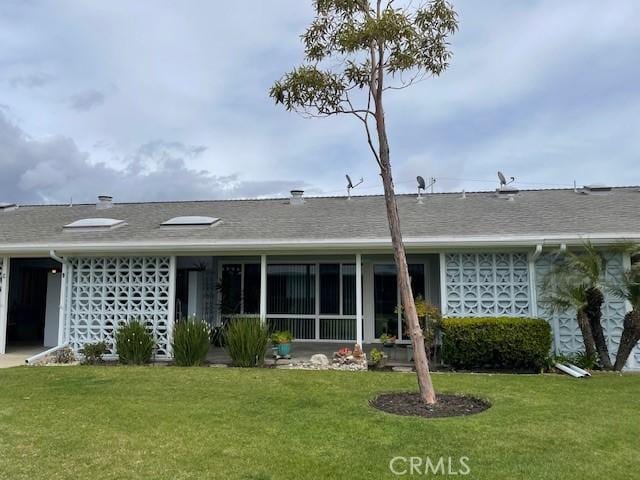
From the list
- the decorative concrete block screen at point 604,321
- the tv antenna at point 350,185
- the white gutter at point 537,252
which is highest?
the tv antenna at point 350,185

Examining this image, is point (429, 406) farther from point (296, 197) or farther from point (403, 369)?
point (296, 197)

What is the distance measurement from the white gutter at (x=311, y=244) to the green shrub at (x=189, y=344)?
1.77 m

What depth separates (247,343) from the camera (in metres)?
9.90

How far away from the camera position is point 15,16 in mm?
10898

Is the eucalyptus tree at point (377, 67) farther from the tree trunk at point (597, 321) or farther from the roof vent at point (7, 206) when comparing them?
the roof vent at point (7, 206)

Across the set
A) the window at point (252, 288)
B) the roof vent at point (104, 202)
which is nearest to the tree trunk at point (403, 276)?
the window at point (252, 288)

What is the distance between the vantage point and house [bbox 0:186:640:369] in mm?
10195

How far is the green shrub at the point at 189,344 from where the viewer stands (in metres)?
10.0

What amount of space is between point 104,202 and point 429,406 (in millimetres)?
13691

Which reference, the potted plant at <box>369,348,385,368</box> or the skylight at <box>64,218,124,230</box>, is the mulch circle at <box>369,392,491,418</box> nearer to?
the potted plant at <box>369,348,385,368</box>

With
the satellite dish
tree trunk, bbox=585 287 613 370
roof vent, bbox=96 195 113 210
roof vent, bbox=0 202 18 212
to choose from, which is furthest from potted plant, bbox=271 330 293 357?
roof vent, bbox=0 202 18 212

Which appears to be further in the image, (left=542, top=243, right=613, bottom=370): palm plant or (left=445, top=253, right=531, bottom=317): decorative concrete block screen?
(left=445, top=253, right=531, bottom=317): decorative concrete block screen

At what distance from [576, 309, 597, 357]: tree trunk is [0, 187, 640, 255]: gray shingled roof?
158 cm

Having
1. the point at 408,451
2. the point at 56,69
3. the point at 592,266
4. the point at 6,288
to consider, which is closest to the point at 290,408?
the point at 408,451
